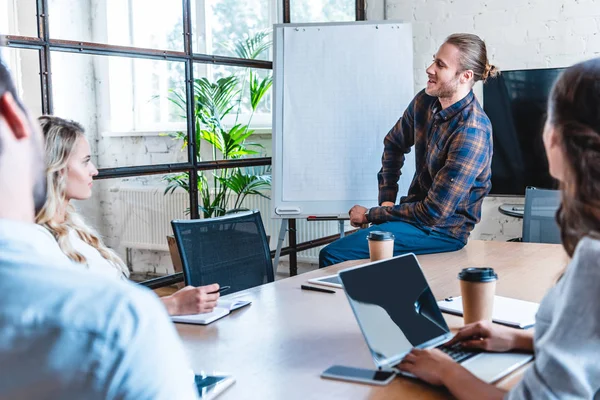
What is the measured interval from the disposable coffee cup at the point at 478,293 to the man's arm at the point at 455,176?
142cm

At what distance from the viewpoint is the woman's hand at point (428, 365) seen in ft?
3.86

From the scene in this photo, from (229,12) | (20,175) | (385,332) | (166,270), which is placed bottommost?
(166,270)

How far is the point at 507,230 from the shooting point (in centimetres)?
418

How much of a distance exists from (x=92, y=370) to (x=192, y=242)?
1874 mm

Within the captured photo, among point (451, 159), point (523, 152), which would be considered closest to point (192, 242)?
point (451, 159)

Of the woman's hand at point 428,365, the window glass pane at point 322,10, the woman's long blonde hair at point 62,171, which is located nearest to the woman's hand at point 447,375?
the woman's hand at point 428,365

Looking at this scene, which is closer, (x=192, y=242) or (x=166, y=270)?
(x=192, y=242)

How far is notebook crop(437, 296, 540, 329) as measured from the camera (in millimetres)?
1532

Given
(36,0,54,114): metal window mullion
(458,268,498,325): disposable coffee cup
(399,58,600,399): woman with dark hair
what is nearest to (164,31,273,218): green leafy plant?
(36,0,54,114): metal window mullion

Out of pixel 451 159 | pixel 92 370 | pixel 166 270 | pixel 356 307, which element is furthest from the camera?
pixel 166 270

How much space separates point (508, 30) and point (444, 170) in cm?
152

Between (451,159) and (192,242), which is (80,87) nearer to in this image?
→ (192,242)

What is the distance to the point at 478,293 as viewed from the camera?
1.50m

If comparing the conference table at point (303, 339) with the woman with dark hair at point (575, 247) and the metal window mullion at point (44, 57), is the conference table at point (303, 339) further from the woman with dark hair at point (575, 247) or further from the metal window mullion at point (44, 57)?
the metal window mullion at point (44, 57)
